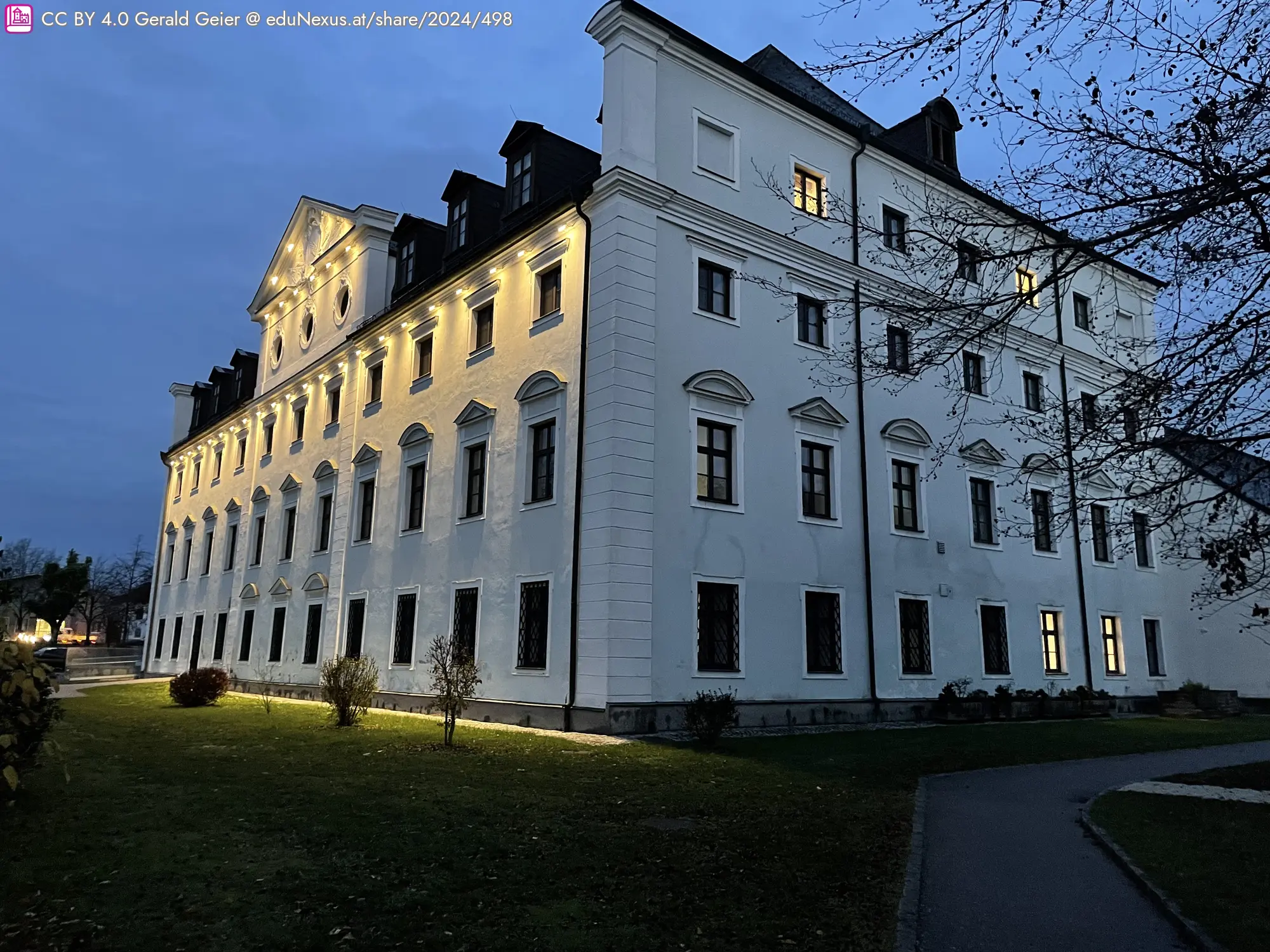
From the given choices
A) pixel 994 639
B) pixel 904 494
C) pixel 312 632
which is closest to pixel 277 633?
pixel 312 632

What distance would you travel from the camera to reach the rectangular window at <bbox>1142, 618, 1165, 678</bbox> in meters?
30.3

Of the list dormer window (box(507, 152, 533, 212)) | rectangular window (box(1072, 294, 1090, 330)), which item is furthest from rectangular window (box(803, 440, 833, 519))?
rectangular window (box(1072, 294, 1090, 330))

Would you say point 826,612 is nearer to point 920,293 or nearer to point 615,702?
point 615,702

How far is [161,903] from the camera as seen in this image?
5.72m

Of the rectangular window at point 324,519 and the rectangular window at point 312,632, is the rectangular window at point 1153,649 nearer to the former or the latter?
the rectangular window at point 312,632

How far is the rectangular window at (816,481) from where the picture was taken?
2125 centimetres

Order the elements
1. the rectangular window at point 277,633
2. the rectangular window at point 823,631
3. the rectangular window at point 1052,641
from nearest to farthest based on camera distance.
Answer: the rectangular window at point 823,631, the rectangular window at point 1052,641, the rectangular window at point 277,633

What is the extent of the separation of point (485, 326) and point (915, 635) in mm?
13629

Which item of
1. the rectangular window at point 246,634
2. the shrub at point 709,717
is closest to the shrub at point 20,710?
the shrub at point 709,717

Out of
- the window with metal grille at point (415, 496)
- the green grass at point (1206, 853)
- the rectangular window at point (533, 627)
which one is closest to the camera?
the green grass at point (1206, 853)

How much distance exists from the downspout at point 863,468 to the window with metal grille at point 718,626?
4.22 meters

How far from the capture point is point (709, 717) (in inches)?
601

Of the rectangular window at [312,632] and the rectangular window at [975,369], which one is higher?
the rectangular window at [975,369]

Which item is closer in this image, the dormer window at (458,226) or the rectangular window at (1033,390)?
the dormer window at (458,226)
